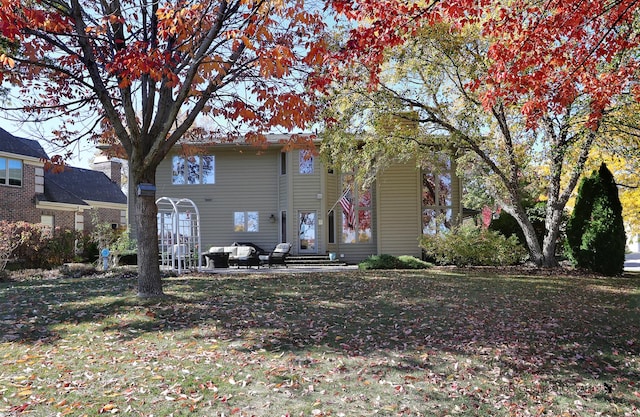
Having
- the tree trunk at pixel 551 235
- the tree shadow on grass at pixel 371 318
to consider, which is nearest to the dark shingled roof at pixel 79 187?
the tree shadow on grass at pixel 371 318

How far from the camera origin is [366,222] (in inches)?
813

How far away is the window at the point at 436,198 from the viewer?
20266 millimetres

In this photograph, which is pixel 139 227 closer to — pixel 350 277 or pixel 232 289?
pixel 232 289

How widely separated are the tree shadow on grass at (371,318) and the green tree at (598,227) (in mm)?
4773

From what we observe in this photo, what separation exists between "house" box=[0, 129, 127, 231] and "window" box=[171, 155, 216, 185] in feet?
11.8

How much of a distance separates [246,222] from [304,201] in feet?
9.13

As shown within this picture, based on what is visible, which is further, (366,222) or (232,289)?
(366,222)

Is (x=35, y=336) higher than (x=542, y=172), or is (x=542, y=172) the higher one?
(x=542, y=172)

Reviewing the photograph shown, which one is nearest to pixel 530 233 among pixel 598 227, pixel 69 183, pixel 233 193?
pixel 598 227

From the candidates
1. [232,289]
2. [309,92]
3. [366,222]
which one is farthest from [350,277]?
→ [366,222]

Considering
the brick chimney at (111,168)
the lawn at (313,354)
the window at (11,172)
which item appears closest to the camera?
the lawn at (313,354)

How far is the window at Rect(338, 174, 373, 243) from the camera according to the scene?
2050cm

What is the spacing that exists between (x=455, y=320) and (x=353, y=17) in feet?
15.6

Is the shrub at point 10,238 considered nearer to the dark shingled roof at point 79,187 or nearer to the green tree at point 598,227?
the dark shingled roof at point 79,187
